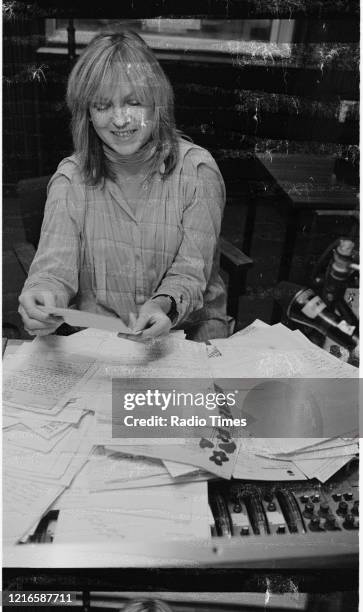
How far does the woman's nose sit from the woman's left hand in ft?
1.22

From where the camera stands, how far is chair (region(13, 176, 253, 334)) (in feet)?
3.30

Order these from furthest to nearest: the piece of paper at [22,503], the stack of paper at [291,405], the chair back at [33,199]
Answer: the chair back at [33,199], the stack of paper at [291,405], the piece of paper at [22,503]

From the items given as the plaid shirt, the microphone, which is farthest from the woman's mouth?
the microphone

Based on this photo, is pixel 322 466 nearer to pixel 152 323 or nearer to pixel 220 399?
pixel 220 399

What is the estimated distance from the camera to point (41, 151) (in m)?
0.99

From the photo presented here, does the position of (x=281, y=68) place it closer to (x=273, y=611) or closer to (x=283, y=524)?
(x=283, y=524)

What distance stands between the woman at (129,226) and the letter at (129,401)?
0.47 feet

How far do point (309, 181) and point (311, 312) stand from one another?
0.30 meters

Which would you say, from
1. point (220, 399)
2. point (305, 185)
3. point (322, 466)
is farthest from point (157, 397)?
point (305, 185)

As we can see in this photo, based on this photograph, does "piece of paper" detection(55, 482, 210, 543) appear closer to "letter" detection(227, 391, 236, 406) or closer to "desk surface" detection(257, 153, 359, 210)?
"letter" detection(227, 391, 236, 406)

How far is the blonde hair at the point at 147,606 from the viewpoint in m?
0.89

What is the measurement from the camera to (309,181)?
3.38 feet

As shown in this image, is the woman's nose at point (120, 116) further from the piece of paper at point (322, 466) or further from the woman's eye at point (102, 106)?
the piece of paper at point (322, 466)

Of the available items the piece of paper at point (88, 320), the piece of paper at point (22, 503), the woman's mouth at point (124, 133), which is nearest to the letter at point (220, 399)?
the piece of paper at point (88, 320)
